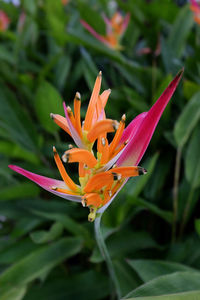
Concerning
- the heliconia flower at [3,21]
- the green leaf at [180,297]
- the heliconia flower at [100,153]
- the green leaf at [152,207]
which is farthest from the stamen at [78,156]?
the heliconia flower at [3,21]

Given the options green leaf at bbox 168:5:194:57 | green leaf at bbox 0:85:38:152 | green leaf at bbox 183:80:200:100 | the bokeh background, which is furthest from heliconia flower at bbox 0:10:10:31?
green leaf at bbox 183:80:200:100

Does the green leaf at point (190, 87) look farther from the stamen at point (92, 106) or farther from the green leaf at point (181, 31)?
the stamen at point (92, 106)

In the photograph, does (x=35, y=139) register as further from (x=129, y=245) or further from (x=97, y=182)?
(x=97, y=182)

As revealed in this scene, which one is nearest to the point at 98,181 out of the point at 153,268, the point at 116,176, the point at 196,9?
the point at 116,176

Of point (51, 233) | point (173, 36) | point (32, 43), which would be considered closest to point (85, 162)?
point (51, 233)

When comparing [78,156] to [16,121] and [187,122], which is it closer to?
[187,122]

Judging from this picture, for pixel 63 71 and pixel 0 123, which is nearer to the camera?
pixel 0 123
